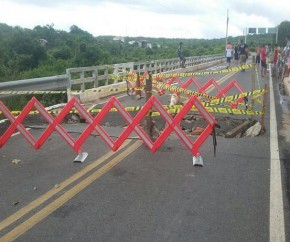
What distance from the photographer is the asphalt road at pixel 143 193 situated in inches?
159

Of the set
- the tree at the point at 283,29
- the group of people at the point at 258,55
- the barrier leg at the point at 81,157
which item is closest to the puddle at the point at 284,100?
the group of people at the point at 258,55

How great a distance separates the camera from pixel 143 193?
5.11m

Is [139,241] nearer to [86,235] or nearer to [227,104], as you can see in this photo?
[86,235]

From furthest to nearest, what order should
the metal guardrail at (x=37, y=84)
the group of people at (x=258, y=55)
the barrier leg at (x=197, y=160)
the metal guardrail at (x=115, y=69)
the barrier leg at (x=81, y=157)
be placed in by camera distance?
the group of people at (x=258, y=55)
the metal guardrail at (x=115, y=69)
the metal guardrail at (x=37, y=84)
the barrier leg at (x=81, y=157)
the barrier leg at (x=197, y=160)

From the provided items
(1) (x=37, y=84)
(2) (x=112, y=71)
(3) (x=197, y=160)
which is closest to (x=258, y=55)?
(2) (x=112, y=71)

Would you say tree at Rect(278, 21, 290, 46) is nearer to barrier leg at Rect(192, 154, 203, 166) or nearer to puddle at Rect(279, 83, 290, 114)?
puddle at Rect(279, 83, 290, 114)

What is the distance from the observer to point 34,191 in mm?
5180

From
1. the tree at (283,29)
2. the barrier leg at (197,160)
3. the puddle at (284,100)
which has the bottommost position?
the puddle at (284,100)

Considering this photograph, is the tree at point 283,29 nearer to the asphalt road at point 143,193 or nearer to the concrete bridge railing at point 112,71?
the concrete bridge railing at point 112,71

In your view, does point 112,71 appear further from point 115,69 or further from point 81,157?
point 81,157

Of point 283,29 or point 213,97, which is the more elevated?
point 283,29

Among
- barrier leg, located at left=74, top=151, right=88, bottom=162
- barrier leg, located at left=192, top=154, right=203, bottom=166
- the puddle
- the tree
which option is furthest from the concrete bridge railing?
the tree

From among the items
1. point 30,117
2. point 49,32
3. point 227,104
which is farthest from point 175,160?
point 49,32

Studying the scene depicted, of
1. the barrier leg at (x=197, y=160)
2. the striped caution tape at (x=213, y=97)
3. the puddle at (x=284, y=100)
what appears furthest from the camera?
the puddle at (x=284, y=100)
